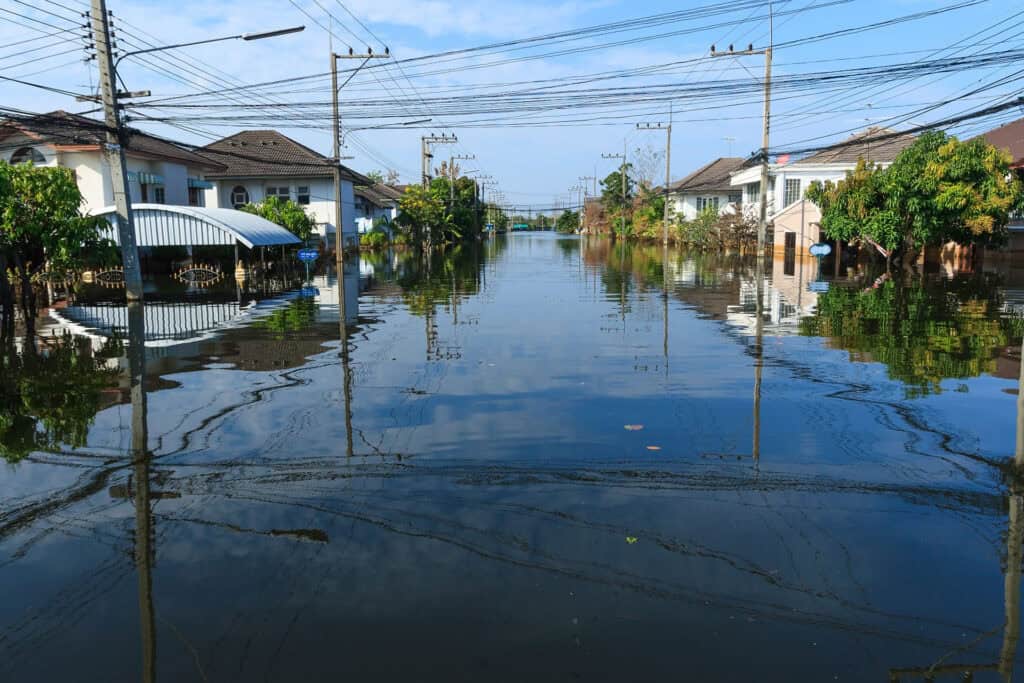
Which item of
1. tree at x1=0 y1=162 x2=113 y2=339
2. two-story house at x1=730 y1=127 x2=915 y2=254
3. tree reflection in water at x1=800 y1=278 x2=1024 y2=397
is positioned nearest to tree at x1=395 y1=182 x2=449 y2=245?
two-story house at x1=730 y1=127 x2=915 y2=254

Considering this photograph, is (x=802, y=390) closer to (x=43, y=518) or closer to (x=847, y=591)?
(x=847, y=591)

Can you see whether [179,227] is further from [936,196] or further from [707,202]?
[707,202]

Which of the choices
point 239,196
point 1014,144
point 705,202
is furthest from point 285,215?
point 705,202

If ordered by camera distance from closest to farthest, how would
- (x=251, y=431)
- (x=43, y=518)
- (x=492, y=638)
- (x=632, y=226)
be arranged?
(x=492, y=638) → (x=43, y=518) → (x=251, y=431) → (x=632, y=226)

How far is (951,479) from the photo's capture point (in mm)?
7281

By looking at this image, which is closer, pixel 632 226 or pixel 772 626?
pixel 772 626

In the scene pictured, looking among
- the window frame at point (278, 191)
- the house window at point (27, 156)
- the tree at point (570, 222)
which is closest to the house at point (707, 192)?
the window frame at point (278, 191)

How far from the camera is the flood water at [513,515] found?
15.0ft

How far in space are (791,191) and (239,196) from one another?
34.5 metres

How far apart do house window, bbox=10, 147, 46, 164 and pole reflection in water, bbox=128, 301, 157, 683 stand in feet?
91.8

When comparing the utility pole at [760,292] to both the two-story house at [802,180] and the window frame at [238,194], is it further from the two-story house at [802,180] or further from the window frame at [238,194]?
the window frame at [238,194]

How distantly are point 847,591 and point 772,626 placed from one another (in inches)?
29.0

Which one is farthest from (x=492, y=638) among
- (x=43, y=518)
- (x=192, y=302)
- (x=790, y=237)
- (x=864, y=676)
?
(x=790, y=237)

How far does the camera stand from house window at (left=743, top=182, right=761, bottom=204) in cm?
5225
